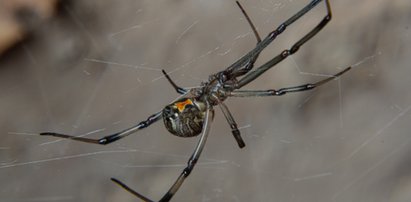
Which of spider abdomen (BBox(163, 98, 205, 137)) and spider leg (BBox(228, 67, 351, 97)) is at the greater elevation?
spider abdomen (BBox(163, 98, 205, 137))

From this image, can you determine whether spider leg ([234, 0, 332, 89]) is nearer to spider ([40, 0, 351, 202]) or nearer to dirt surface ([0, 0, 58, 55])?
spider ([40, 0, 351, 202])

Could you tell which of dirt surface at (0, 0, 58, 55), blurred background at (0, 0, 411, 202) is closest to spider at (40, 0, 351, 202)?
blurred background at (0, 0, 411, 202)

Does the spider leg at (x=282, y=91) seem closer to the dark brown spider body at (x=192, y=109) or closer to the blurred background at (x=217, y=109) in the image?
the dark brown spider body at (x=192, y=109)

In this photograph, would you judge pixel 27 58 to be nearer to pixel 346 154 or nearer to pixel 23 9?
pixel 23 9

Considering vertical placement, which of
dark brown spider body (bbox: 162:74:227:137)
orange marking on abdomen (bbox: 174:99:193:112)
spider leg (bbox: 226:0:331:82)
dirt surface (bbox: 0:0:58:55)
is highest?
dirt surface (bbox: 0:0:58:55)

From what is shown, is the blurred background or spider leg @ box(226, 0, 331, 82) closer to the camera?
spider leg @ box(226, 0, 331, 82)

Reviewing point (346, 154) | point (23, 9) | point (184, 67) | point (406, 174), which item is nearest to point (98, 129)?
point (184, 67)

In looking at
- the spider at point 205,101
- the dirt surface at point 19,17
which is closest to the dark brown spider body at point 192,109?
the spider at point 205,101
